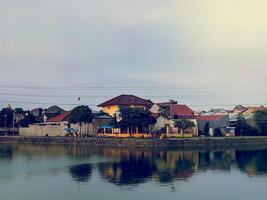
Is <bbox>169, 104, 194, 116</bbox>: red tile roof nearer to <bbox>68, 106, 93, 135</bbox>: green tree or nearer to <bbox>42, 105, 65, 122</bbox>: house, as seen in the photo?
<bbox>68, 106, 93, 135</bbox>: green tree

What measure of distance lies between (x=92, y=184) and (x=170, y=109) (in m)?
33.9

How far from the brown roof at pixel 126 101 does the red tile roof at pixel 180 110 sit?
480 centimetres

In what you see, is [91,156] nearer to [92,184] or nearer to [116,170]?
[116,170]

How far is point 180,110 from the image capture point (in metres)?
56.3

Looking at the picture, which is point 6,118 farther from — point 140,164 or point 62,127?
point 140,164

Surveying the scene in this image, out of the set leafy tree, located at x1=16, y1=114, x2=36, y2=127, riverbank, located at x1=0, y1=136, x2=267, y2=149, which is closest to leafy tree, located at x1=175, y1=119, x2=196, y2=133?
riverbank, located at x1=0, y1=136, x2=267, y2=149

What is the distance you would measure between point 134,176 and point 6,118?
134ft

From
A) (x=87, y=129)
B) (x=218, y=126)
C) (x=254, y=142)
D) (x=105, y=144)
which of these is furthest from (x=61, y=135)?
(x=254, y=142)

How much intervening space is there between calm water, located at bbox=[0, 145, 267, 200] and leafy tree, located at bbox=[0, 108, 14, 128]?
2690 cm

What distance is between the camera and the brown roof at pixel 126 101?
195 feet

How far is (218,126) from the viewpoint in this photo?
176ft

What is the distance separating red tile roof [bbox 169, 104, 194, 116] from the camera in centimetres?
5512

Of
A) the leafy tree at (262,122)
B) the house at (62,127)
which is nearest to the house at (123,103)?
the house at (62,127)

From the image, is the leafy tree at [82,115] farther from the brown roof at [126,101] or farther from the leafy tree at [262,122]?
the leafy tree at [262,122]
